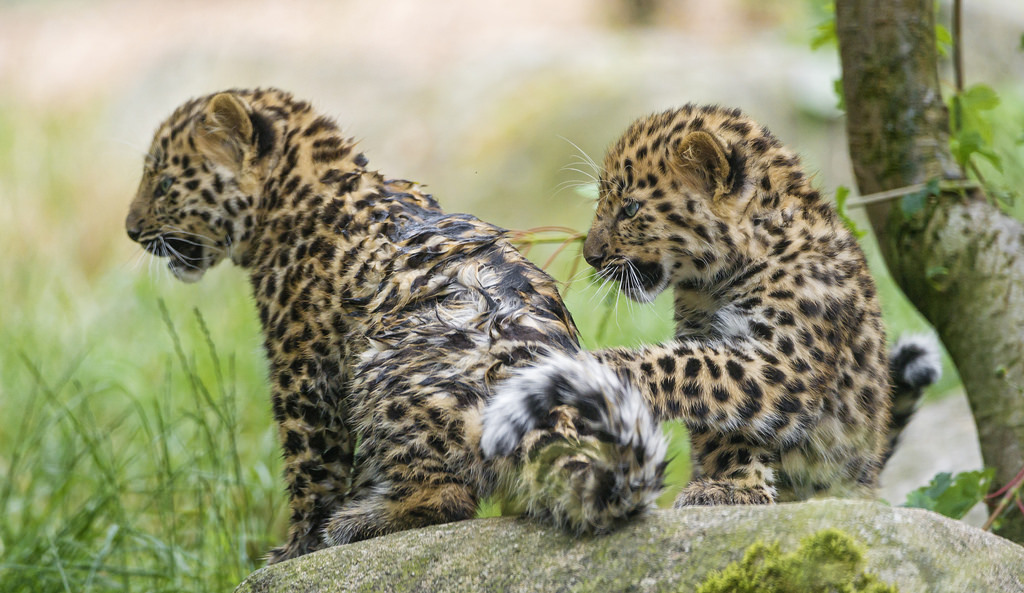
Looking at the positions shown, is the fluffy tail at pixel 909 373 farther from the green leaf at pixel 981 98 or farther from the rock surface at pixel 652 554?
the rock surface at pixel 652 554

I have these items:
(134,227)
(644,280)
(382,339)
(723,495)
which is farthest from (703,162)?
(134,227)

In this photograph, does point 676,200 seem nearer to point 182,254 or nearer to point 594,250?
point 594,250

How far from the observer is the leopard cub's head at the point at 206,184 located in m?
5.00

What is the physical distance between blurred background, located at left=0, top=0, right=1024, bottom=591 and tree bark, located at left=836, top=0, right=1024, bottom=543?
694mm

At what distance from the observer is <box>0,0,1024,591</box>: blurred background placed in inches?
223

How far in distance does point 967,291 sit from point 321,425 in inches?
121

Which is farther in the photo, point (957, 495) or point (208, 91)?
point (208, 91)

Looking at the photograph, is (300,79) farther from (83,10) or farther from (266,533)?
(266,533)

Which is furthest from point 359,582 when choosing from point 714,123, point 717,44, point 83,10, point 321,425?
point 83,10

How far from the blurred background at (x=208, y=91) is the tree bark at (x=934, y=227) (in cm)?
69

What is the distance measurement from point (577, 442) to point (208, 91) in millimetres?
12576

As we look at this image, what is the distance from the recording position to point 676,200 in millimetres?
4457

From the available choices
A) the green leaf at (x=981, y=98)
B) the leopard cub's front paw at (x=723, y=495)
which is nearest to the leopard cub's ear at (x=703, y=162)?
the leopard cub's front paw at (x=723, y=495)

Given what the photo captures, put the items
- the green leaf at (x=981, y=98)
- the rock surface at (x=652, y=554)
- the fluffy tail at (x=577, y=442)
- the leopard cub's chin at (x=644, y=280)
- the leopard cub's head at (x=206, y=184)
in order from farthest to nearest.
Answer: the green leaf at (x=981, y=98) → the leopard cub's head at (x=206, y=184) → the leopard cub's chin at (x=644, y=280) → the fluffy tail at (x=577, y=442) → the rock surface at (x=652, y=554)
